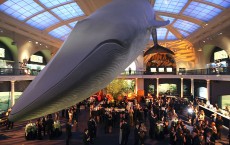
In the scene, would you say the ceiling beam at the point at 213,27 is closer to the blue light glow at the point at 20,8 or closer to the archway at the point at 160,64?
the archway at the point at 160,64

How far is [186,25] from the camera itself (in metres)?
34.1

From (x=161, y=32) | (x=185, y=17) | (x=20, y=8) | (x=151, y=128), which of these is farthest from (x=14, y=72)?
(x=161, y=32)

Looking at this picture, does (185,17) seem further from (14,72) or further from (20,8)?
(14,72)

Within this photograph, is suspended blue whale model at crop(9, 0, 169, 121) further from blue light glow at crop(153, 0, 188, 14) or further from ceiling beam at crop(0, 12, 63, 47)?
blue light glow at crop(153, 0, 188, 14)

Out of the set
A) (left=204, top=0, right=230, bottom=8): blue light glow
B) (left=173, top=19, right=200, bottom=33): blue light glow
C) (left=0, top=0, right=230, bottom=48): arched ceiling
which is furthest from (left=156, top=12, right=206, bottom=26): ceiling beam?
(left=204, top=0, right=230, bottom=8): blue light glow

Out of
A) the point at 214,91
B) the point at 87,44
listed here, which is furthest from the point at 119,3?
A: the point at 214,91

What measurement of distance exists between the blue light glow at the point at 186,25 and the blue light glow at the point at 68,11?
1570 cm

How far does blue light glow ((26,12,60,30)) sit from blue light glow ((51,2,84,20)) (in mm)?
1165

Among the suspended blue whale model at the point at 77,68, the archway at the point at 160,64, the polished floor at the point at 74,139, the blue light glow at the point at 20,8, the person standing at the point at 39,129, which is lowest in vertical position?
the polished floor at the point at 74,139

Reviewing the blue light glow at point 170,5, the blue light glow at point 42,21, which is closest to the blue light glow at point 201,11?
the blue light glow at point 170,5

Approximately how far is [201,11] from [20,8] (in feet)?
74.1

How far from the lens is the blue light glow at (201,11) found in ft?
83.3

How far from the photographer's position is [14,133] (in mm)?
14633

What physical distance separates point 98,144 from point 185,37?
103 feet
